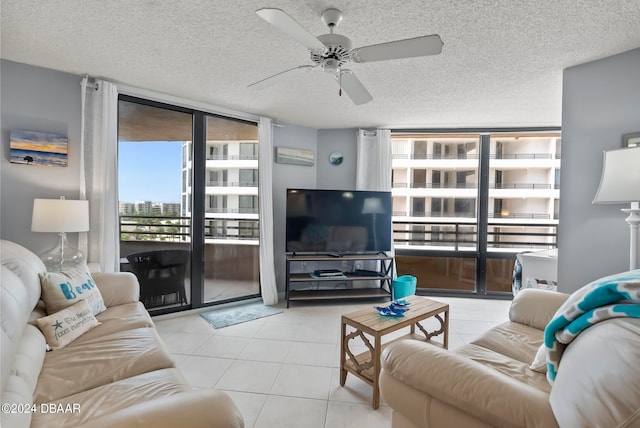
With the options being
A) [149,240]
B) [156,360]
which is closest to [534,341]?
[156,360]

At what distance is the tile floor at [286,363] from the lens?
1778 mm

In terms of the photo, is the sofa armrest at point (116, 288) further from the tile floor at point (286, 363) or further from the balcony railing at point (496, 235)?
the balcony railing at point (496, 235)

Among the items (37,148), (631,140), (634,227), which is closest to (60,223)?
(37,148)

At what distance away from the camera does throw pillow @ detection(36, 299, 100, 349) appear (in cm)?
162

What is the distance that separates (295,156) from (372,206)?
49.4 inches

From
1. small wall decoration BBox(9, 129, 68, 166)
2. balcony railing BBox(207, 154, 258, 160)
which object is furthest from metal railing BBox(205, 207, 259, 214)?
small wall decoration BBox(9, 129, 68, 166)

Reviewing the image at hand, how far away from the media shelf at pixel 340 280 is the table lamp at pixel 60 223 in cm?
200

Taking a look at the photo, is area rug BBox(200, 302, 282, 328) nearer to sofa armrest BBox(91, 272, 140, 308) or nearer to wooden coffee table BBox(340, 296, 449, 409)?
sofa armrest BBox(91, 272, 140, 308)

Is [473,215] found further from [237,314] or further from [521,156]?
[237,314]

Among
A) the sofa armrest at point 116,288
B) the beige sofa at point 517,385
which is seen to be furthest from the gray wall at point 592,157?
the sofa armrest at point 116,288

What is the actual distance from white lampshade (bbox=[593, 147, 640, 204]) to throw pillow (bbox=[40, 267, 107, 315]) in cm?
331

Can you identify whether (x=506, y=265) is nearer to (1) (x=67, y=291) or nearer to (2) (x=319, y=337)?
(2) (x=319, y=337)

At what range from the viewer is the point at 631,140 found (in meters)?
2.12

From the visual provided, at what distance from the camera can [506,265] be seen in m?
4.12
